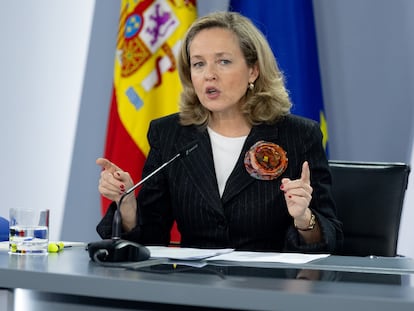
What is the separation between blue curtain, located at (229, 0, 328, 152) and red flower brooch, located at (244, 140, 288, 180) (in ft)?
3.40

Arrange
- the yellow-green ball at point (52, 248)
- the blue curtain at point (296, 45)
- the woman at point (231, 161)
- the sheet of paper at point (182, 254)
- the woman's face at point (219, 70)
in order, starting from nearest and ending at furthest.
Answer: the sheet of paper at point (182, 254) → the yellow-green ball at point (52, 248) → the woman at point (231, 161) → the woman's face at point (219, 70) → the blue curtain at point (296, 45)

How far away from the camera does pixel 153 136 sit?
2383 millimetres

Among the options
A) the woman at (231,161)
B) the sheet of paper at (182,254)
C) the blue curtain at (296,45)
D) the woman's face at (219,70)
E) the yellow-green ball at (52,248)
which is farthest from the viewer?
the blue curtain at (296,45)

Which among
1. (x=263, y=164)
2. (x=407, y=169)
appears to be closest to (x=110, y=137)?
(x=263, y=164)

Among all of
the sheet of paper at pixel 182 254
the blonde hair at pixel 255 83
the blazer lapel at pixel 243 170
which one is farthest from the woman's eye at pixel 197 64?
the sheet of paper at pixel 182 254

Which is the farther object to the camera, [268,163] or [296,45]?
[296,45]

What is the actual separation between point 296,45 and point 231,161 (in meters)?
A: 1.10

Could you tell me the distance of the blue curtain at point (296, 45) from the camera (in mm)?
3217

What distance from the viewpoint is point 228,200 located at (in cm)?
218

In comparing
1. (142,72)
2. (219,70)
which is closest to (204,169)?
(219,70)

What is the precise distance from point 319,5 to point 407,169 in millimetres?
1420

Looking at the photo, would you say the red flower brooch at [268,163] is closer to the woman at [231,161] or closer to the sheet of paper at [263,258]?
the woman at [231,161]

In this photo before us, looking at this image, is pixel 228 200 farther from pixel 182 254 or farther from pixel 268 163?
pixel 182 254

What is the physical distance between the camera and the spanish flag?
3.27m
